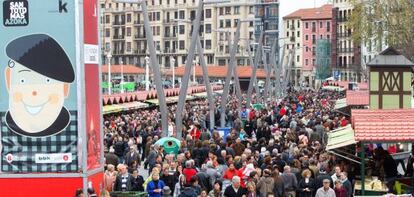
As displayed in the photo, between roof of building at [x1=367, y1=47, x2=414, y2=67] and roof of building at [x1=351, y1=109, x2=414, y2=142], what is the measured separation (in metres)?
12.1

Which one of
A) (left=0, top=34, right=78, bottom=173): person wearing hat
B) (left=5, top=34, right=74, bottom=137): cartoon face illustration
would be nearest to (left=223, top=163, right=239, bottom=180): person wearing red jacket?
(left=0, top=34, right=78, bottom=173): person wearing hat

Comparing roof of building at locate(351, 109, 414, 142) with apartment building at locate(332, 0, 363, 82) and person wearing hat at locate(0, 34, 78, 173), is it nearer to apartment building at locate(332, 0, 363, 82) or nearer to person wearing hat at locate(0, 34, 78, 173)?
person wearing hat at locate(0, 34, 78, 173)

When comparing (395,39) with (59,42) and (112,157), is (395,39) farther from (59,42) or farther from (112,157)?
A: (59,42)

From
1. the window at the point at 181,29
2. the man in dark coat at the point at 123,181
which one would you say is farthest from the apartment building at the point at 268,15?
the man in dark coat at the point at 123,181

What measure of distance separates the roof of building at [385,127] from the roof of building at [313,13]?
16349 cm

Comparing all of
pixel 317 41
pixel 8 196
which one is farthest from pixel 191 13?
pixel 8 196

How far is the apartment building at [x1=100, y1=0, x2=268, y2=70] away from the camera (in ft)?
554

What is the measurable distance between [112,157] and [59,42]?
796cm

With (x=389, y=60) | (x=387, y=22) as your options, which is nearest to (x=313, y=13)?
(x=387, y=22)

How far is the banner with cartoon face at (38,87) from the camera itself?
15.2 metres

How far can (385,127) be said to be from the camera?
19938 mm

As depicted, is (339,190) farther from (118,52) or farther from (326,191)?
(118,52)

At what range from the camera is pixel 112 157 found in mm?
22922

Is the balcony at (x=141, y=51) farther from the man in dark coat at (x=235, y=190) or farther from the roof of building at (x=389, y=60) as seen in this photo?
the man in dark coat at (x=235, y=190)
